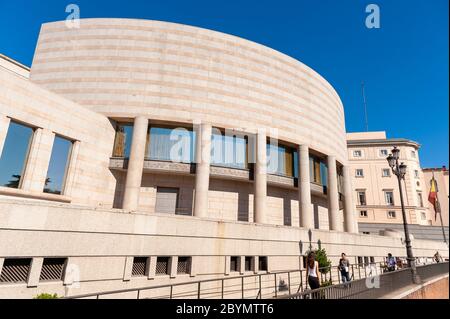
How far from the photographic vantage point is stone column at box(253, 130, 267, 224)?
837 inches

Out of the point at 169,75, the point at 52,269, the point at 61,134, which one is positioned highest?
the point at 169,75

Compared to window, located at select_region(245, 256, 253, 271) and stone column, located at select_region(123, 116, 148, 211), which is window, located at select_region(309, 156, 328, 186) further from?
stone column, located at select_region(123, 116, 148, 211)

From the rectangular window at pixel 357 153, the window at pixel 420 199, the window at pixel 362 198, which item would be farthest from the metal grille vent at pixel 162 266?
the window at pixel 420 199

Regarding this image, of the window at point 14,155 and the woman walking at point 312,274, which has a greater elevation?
the window at point 14,155

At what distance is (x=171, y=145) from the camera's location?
21375 millimetres

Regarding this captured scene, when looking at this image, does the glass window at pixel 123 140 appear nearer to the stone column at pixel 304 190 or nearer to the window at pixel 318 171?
the stone column at pixel 304 190

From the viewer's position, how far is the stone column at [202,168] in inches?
771

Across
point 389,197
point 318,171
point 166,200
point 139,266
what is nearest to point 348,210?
point 318,171

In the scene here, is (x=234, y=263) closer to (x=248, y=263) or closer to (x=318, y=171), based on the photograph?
(x=248, y=263)

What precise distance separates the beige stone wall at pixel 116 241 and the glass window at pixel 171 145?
828cm

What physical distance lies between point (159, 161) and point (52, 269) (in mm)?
11993

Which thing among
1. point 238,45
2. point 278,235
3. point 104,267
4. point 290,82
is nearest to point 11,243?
point 104,267

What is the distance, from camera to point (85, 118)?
18.7 m
